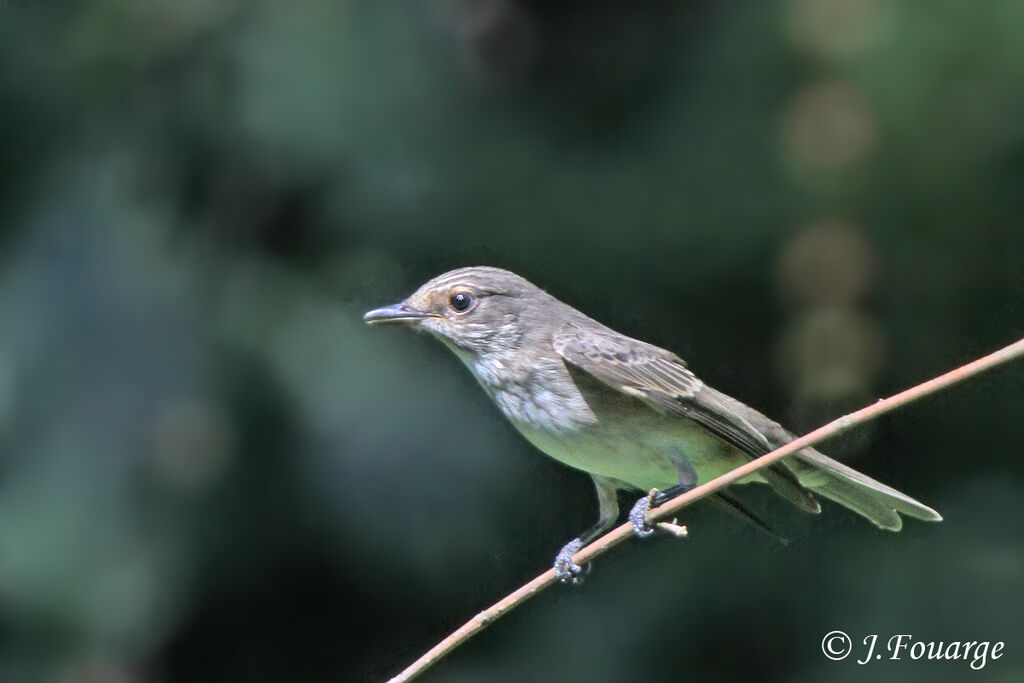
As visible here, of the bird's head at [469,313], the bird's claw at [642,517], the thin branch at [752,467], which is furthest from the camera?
the bird's head at [469,313]

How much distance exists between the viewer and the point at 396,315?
4.03 m

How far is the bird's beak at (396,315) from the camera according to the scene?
3.98 meters

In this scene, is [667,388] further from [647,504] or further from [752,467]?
[752,467]

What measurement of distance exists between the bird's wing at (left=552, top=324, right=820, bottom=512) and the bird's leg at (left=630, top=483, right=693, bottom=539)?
0.21 m

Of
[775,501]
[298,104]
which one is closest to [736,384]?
[775,501]

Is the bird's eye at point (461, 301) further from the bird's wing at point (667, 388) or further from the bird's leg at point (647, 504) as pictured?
the bird's leg at point (647, 504)

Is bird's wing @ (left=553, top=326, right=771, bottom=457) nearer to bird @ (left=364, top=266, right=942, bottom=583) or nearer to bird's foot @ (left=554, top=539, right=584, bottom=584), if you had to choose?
bird @ (left=364, top=266, right=942, bottom=583)

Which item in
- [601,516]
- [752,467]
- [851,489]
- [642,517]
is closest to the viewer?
[752,467]

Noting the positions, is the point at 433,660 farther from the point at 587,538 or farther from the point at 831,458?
the point at 831,458

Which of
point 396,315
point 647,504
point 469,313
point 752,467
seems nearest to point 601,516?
point 647,504

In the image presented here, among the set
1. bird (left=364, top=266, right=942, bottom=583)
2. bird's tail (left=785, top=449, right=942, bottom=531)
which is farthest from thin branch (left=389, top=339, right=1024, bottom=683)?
bird's tail (left=785, top=449, right=942, bottom=531)

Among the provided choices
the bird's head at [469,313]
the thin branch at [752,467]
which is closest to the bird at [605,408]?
the bird's head at [469,313]

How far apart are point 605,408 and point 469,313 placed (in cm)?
53

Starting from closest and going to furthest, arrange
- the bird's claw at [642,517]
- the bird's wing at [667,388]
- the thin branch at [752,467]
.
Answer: the thin branch at [752,467] < the bird's claw at [642,517] < the bird's wing at [667,388]
